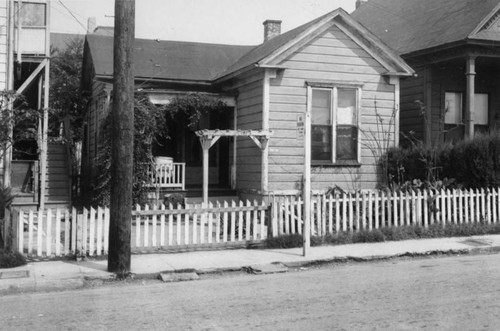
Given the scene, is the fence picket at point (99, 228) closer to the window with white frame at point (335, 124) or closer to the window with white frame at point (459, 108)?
the window with white frame at point (335, 124)

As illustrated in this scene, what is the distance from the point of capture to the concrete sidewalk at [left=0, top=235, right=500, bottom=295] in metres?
8.03

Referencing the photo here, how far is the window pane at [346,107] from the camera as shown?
15023 mm

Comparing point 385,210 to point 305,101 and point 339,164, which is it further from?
point 305,101

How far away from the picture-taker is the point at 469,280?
7.74m

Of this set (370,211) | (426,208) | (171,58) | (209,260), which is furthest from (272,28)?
(209,260)

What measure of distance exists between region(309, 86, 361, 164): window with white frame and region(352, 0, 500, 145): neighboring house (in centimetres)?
204

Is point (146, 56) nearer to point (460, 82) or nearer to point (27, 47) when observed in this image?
point (27, 47)

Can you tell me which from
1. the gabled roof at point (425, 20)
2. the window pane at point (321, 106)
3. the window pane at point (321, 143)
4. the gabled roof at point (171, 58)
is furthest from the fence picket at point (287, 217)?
the gabled roof at point (171, 58)

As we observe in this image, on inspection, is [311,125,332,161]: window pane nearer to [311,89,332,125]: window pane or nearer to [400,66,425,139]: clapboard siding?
[311,89,332,125]: window pane

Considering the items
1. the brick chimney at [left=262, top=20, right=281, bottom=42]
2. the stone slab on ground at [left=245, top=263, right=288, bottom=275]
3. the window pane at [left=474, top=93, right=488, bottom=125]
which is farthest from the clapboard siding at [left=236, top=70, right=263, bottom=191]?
the window pane at [left=474, top=93, right=488, bottom=125]

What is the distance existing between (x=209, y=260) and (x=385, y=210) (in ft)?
15.4

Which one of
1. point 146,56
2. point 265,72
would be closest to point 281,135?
point 265,72

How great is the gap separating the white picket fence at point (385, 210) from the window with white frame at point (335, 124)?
8.53 ft

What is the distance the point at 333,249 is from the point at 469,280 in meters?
3.32
